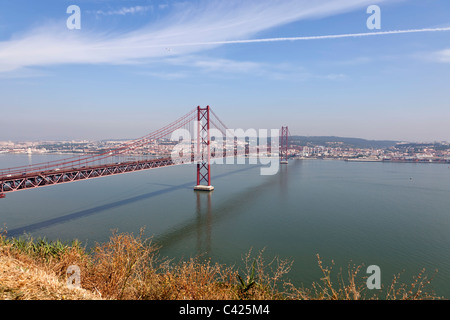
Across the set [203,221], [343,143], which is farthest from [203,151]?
[343,143]

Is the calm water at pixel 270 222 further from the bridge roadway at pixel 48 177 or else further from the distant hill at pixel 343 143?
the distant hill at pixel 343 143

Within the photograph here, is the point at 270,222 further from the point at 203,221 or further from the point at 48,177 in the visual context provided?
the point at 48,177

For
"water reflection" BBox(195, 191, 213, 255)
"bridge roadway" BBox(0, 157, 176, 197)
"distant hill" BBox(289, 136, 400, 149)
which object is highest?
"distant hill" BBox(289, 136, 400, 149)

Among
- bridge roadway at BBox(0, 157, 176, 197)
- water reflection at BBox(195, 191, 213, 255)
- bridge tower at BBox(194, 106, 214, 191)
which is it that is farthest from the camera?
bridge tower at BBox(194, 106, 214, 191)

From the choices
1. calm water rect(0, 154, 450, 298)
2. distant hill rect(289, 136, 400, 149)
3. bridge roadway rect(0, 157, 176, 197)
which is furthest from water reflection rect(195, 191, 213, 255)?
distant hill rect(289, 136, 400, 149)

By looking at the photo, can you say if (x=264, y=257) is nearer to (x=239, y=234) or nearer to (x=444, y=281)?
(x=239, y=234)

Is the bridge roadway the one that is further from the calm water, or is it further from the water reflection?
the water reflection

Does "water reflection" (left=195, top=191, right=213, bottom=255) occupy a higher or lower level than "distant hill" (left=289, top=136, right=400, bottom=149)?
lower

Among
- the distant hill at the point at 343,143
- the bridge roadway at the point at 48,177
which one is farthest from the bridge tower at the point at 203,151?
the distant hill at the point at 343,143
